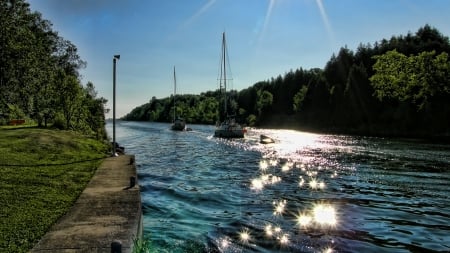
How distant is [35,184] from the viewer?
11.7 m

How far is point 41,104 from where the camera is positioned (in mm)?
35969

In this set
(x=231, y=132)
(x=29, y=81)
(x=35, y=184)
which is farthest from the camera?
(x=231, y=132)

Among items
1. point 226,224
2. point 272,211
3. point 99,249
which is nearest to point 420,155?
point 272,211

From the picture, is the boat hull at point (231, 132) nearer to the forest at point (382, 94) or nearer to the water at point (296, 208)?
the forest at point (382, 94)

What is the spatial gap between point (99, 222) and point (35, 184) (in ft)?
14.5

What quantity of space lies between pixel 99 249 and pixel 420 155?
3253cm

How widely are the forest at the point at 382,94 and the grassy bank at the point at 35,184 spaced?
62.9m

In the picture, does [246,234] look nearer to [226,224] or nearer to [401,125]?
[226,224]

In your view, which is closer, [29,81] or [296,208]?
[296,208]

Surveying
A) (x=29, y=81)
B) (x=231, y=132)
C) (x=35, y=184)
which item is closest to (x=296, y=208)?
(x=35, y=184)

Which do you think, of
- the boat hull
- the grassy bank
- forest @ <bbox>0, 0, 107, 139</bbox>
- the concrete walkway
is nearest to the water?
the concrete walkway

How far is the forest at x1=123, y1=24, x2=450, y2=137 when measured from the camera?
234 ft

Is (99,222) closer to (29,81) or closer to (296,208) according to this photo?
(296,208)

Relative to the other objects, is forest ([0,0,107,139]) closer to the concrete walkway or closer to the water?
the water
